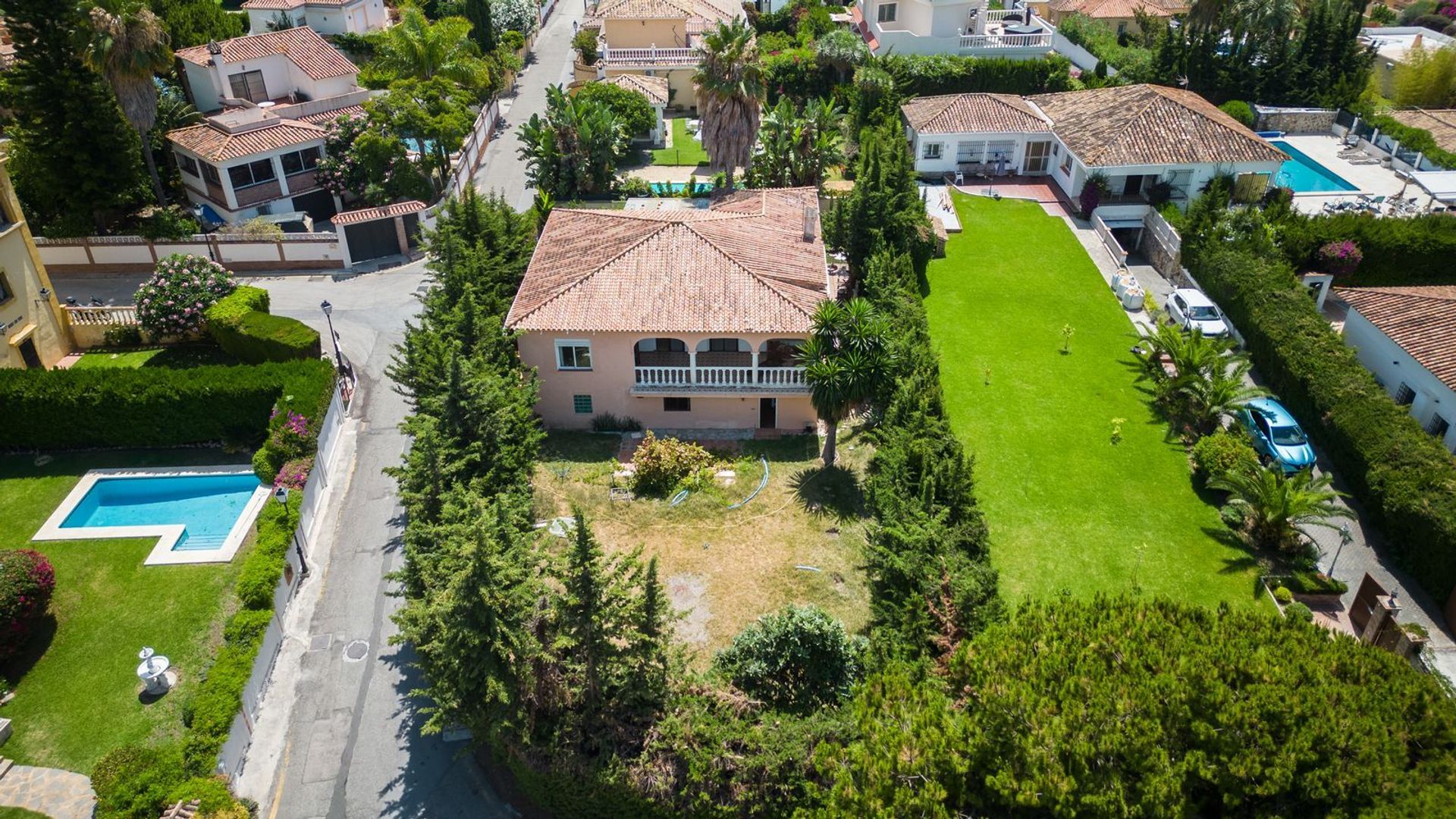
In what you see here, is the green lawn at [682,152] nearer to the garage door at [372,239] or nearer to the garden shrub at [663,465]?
the garage door at [372,239]

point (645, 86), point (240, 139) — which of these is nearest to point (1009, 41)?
point (645, 86)

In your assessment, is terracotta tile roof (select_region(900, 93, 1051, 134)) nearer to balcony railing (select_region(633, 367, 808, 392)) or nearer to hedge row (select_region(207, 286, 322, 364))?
balcony railing (select_region(633, 367, 808, 392))

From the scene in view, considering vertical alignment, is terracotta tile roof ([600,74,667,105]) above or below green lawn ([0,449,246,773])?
above

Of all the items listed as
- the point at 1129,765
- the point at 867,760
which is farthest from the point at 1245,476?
the point at 867,760

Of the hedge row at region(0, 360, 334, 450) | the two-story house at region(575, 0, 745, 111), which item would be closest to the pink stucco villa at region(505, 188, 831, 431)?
the hedge row at region(0, 360, 334, 450)

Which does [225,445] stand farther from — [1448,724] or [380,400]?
[1448,724]

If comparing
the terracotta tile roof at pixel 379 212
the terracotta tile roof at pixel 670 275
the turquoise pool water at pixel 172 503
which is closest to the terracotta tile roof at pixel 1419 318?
the terracotta tile roof at pixel 670 275
